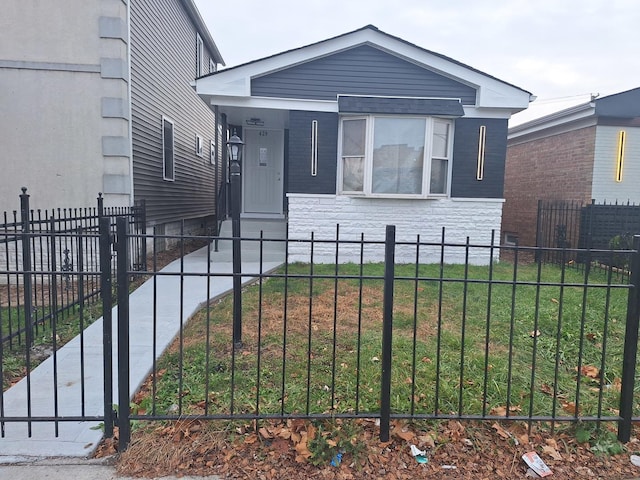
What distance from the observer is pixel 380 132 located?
8.96 meters

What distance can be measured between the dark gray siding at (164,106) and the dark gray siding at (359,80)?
2.55 meters

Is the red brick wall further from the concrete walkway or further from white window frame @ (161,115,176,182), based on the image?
white window frame @ (161,115,176,182)

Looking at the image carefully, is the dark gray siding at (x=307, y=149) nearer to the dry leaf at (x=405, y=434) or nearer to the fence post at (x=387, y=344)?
the fence post at (x=387, y=344)

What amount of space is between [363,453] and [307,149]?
23.1 ft

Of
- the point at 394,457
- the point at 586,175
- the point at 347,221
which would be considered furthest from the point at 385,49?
the point at 394,457

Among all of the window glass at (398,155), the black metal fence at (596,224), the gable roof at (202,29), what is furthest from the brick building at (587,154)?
the gable roof at (202,29)

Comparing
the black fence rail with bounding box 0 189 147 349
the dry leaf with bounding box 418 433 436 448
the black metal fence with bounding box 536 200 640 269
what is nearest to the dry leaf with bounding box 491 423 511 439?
the dry leaf with bounding box 418 433 436 448

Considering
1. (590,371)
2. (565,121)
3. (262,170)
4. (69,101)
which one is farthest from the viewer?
(565,121)

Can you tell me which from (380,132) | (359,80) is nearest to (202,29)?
(359,80)

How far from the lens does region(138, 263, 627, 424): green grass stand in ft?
10.4

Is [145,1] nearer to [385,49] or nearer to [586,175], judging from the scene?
[385,49]

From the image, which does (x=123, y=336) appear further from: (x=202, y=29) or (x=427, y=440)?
(x=202, y=29)

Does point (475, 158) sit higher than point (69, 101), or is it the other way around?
point (69, 101)

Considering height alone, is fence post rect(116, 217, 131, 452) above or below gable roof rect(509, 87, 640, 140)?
below
